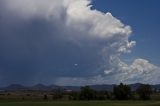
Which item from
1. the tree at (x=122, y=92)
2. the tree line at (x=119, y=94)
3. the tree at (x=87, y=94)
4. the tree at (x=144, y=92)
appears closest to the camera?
the tree at (x=122, y=92)

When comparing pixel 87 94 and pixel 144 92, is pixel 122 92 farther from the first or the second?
pixel 87 94

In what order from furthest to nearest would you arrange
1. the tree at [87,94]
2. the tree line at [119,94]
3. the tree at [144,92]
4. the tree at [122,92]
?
1. the tree at [87,94]
2. the tree at [144,92]
3. the tree line at [119,94]
4. the tree at [122,92]

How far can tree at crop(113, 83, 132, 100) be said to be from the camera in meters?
178

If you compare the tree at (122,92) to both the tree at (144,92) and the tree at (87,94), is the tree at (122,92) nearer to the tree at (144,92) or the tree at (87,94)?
the tree at (144,92)

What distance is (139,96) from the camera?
7343 inches

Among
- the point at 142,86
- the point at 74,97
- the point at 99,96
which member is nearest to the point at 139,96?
the point at 142,86

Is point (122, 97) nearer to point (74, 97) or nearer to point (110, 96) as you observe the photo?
point (110, 96)

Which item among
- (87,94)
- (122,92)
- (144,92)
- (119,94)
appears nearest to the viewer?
(122,92)

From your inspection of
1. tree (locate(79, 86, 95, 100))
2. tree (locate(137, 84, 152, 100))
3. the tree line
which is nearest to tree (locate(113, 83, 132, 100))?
the tree line

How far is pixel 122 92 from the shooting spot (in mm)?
178000

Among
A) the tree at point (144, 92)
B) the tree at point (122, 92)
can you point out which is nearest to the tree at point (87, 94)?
the tree at point (122, 92)

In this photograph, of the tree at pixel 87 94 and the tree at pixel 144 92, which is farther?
the tree at pixel 87 94

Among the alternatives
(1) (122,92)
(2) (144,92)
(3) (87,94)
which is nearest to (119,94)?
(1) (122,92)

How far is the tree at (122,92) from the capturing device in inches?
6988
